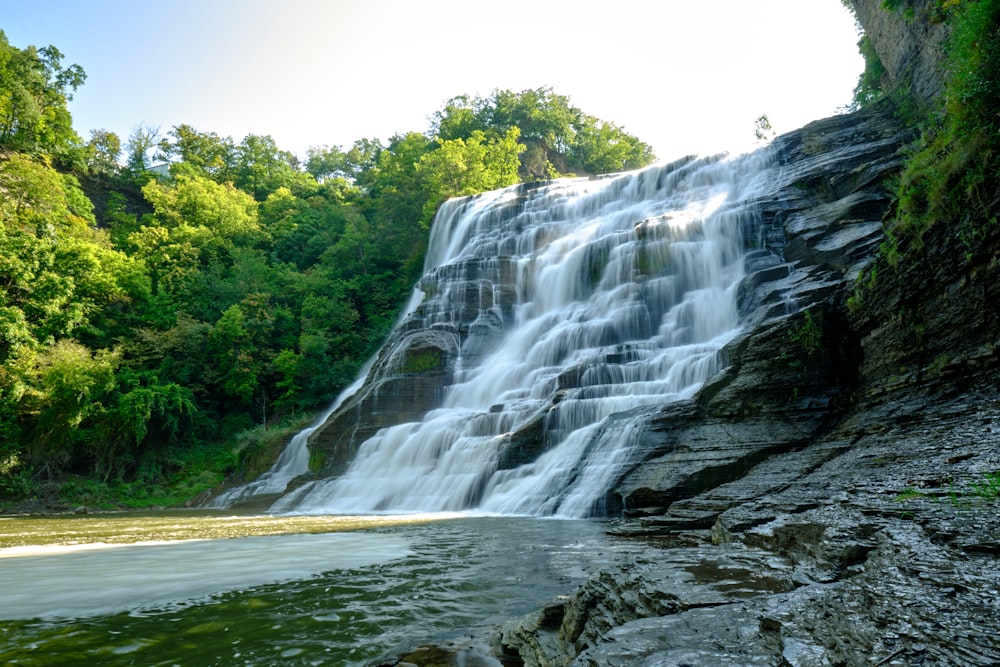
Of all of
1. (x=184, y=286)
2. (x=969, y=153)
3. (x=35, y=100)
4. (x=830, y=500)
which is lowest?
(x=830, y=500)

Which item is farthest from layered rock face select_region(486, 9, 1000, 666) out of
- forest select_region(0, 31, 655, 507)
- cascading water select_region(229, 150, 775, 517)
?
forest select_region(0, 31, 655, 507)

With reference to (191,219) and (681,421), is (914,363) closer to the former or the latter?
Answer: (681,421)

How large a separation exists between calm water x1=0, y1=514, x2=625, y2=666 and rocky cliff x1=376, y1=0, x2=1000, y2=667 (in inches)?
31.4

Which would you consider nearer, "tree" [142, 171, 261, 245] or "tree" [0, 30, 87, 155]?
"tree" [0, 30, 87, 155]

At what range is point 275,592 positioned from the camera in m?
4.74

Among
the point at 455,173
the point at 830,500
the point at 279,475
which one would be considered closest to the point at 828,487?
the point at 830,500

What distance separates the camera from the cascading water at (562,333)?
1229 centimetres

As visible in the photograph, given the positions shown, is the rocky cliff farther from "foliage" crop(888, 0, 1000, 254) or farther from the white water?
the white water

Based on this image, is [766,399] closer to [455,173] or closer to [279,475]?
[279,475]

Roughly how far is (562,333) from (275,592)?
1473 cm

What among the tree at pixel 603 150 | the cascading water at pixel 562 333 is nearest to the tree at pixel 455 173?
the cascading water at pixel 562 333

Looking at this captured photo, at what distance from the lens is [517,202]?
28.4 meters

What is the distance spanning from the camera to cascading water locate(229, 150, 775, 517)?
40.3 feet

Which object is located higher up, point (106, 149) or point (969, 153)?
point (106, 149)
